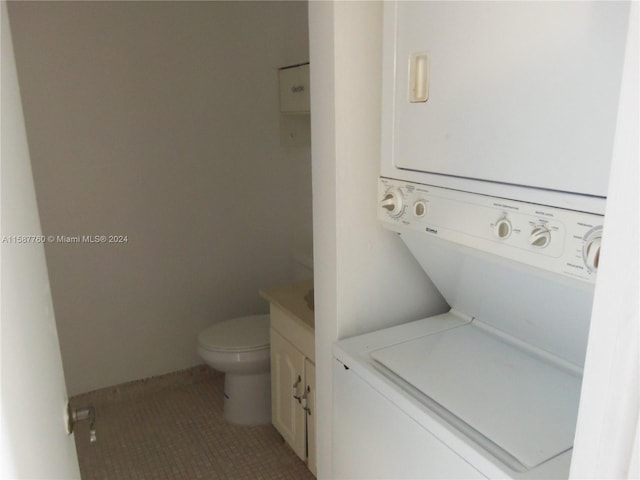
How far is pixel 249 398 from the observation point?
104 inches

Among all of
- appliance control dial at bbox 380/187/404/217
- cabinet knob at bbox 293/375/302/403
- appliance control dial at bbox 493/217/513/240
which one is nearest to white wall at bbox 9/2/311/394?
cabinet knob at bbox 293/375/302/403

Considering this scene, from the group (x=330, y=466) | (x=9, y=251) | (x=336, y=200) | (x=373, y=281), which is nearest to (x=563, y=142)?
(x=336, y=200)

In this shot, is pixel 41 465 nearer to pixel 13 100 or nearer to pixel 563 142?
pixel 13 100

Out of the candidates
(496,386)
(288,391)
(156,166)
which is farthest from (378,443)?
(156,166)

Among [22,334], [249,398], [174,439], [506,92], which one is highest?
[506,92]

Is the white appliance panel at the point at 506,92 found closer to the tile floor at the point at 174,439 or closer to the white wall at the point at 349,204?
the white wall at the point at 349,204

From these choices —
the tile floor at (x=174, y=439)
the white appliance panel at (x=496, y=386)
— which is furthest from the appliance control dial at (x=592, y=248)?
the tile floor at (x=174, y=439)

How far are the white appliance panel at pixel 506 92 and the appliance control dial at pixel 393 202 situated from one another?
2.4 inches

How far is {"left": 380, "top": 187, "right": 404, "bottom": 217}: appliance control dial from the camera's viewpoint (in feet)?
4.48

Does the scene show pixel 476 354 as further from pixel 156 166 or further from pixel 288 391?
pixel 156 166

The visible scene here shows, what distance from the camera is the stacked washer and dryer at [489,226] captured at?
36.3 inches

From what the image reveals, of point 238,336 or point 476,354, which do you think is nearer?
point 476,354

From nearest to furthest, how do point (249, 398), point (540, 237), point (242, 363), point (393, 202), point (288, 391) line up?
point (540, 237) < point (393, 202) < point (288, 391) < point (242, 363) < point (249, 398)

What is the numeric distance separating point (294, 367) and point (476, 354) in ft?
3.10
